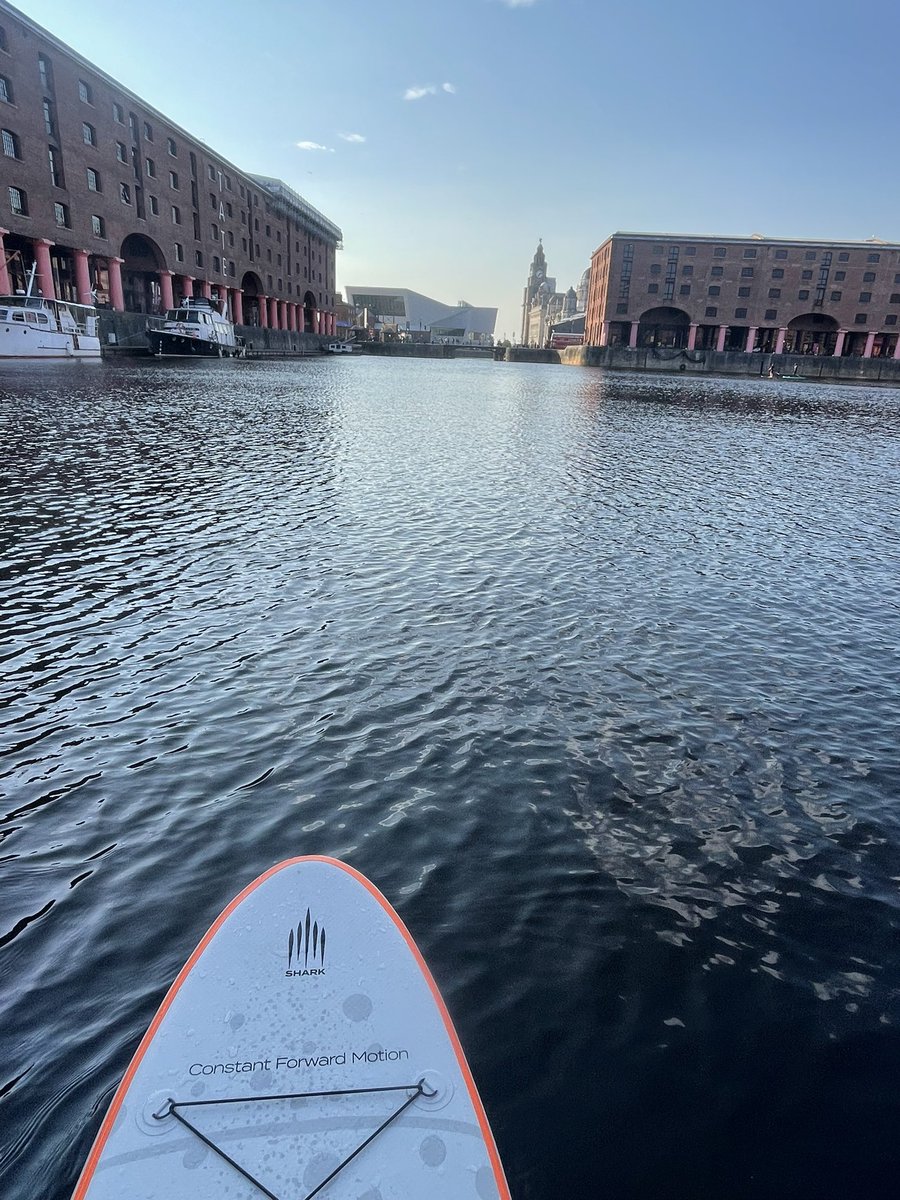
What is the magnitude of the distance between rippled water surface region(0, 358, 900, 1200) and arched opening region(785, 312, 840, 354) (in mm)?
105687

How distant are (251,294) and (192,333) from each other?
116ft

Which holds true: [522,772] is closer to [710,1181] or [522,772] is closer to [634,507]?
[710,1181]

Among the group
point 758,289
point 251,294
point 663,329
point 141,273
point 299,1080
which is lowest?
point 299,1080

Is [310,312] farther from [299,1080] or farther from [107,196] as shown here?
[299,1080]

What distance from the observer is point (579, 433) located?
27359 mm

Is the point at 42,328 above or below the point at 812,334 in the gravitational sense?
below

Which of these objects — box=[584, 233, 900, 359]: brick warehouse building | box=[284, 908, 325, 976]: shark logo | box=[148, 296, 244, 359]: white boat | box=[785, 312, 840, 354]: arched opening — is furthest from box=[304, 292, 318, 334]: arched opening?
box=[284, 908, 325, 976]: shark logo

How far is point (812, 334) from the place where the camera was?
104438 millimetres

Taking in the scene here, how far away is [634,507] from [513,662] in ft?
28.2

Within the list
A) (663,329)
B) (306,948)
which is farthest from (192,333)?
(663,329)

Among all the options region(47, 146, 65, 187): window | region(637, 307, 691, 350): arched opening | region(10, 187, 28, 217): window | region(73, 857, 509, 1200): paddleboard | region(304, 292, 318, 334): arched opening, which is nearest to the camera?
region(73, 857, 509, 1200): paddleboard

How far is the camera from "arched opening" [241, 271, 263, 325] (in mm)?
88125

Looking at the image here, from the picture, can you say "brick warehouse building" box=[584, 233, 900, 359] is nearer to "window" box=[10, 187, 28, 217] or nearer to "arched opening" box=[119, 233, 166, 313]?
"arched opening" box=[119, 233, 166, 313]

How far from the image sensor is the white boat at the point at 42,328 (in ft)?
133
